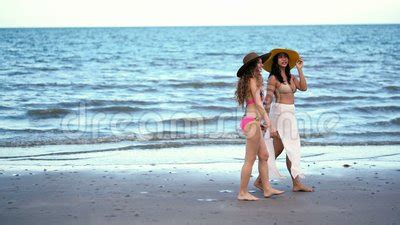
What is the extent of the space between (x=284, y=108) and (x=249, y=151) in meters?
0.72

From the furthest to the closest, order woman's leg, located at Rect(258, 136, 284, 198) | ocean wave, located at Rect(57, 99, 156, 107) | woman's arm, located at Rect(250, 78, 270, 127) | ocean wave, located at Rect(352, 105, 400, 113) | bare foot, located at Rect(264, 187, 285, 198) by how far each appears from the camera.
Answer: ocean wave, located at Rect(57, 99, 156, 107)
ocean wave, located at Rect(352, 105, 400, 113)
bare foot, located at Rect(264, 187, 285, 198)
woman's leg, located at Rect(258, 136, 284, 198)
woman's arm, located at Rect(250, 78, 270, 127)

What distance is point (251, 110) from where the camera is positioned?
6199 millimetres

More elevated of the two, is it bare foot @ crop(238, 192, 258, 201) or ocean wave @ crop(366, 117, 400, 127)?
ocean wave @ crop(366, 117, 400, 127)

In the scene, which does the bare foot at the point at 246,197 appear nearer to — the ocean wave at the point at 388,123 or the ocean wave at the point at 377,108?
the ocean wave at the point at 388,123

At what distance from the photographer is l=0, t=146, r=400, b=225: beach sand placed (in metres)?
5.62

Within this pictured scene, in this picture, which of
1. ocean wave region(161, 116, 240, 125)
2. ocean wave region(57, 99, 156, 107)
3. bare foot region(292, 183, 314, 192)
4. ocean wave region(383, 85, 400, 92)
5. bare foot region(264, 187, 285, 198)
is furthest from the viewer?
ocean wave region(383, 85, 400, 92)

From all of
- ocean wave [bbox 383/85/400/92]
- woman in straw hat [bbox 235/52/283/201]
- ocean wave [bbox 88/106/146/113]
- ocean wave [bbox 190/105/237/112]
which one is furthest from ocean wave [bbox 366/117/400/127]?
woman in straw hat [bbox 235/52/283/201]

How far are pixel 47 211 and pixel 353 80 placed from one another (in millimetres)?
20338

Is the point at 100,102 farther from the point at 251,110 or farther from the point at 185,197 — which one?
the point at 251,110

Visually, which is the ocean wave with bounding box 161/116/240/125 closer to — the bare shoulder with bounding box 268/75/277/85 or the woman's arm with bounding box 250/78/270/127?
the bare shoulder with bounding box 268/75/277/85

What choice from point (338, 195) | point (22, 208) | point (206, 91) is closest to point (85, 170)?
point (22, 208)

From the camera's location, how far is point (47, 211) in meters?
5.87

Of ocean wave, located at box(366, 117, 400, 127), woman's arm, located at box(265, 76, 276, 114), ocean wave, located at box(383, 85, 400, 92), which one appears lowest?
ocean wave, located at box(366, 117, 400, 127)

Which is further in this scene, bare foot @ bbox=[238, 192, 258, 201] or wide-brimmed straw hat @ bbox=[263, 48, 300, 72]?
wide-brimmed straw hat @ bbox=[263, 48, 300, 72]
